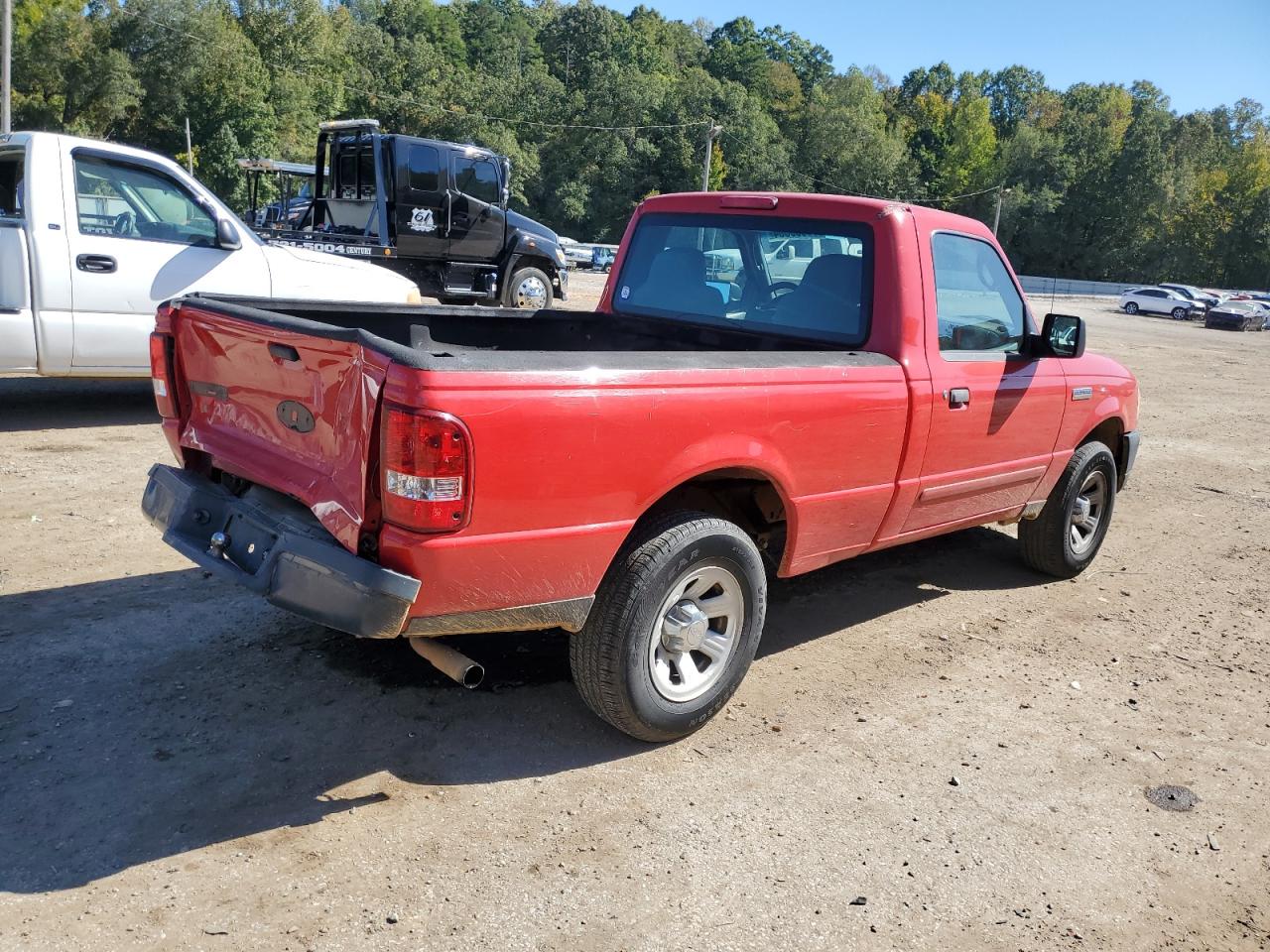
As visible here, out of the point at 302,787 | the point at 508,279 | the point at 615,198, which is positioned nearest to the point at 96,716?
the point at 302,787

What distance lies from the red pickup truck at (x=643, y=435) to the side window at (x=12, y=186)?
386 cm

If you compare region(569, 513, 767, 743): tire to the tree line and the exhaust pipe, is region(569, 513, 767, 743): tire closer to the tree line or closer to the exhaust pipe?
the exhaust pipe

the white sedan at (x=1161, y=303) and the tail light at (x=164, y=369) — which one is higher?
the tail light at (x=164, y=369)

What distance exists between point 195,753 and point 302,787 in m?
0.42

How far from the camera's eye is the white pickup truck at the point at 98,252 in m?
7.00

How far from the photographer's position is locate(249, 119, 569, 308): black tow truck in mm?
14602

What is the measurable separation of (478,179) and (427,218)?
1.11 meters

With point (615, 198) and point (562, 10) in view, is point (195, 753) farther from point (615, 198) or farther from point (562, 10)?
point (562, 10)

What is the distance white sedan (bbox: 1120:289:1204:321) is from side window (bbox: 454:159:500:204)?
140 feet

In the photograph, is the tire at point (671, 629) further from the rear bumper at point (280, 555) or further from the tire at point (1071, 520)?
the tire at point (1071, 520)

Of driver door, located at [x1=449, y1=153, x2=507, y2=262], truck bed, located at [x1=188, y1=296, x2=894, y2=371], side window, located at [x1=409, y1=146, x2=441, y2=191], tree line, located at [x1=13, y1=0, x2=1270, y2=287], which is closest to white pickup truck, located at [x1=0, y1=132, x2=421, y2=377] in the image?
truck bed, located at [x1=188, y1=296, x2=894, y2=371]

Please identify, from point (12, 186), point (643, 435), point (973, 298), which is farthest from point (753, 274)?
point (12, 186)

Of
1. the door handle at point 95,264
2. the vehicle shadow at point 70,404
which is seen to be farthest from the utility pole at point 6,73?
the door handle at point 95,264

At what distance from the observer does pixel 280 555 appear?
317cm
